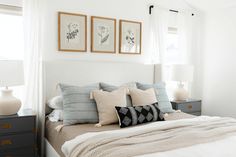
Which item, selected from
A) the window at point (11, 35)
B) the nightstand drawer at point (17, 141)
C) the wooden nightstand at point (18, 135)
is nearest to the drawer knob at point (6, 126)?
the wooden nightstand at point (18, 135)

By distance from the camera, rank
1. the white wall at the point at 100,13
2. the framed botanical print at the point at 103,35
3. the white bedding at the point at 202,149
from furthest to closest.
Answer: the framed botanical print at the point at 103,35
the white wall at the point at 100,13
the white bedding at the point at 202,149

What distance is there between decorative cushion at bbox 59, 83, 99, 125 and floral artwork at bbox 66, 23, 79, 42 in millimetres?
746

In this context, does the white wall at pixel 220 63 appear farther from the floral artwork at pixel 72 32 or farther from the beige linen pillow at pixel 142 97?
the floral artwork at pixel 72 32

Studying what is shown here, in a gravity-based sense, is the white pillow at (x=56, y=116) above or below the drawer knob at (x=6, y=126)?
above

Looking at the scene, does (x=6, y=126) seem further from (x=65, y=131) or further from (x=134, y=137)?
(x=134, y=137)

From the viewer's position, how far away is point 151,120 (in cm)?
251

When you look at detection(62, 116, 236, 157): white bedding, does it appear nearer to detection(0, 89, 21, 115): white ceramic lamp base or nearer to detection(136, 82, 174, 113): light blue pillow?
detection(0, 89, 21, 115): white ceramic lamp base

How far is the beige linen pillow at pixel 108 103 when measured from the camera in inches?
Answer: 96.7

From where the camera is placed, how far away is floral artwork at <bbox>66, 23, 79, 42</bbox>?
3033 mm

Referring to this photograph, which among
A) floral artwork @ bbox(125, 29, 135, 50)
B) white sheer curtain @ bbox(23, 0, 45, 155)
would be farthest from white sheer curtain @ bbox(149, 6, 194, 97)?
white sheer curtain @ bbox(23, 0, 45, 155)

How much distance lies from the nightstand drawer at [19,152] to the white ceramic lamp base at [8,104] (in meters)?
0.39

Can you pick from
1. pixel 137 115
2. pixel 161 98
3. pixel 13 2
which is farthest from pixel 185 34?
pixel 13 2

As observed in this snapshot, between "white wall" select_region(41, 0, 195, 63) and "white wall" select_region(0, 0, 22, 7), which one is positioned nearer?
"white wall" select_region(0, 0, 22, 7)

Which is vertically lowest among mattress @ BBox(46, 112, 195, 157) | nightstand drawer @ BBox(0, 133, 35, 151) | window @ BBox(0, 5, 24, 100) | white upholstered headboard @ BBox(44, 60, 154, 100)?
nightstand drawer @ BBox(0, 133, 35, 151)
